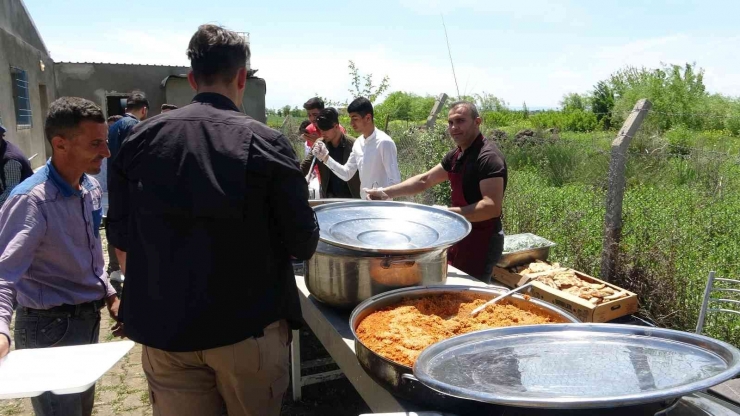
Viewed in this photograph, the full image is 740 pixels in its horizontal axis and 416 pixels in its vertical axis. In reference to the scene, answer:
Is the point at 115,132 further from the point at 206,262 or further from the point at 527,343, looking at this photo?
the point at 527,343

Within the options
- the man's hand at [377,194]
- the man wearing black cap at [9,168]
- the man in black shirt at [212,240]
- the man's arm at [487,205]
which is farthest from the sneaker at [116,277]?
the man in black shirt at [212,240]

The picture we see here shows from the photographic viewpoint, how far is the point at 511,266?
4602 mm

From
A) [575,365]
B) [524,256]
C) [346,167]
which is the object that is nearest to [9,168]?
[346,167]

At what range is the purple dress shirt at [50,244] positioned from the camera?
188 centimetres

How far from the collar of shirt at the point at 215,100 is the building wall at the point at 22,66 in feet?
24.5

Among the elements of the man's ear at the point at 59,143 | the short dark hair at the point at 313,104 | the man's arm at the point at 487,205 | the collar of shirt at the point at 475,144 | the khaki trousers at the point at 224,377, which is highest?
the short dark hair at the point at 313,104

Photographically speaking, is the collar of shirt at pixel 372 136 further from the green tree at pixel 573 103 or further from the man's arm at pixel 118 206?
the green tree at pixel 573 103

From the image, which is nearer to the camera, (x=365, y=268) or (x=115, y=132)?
(x=365, y=268)

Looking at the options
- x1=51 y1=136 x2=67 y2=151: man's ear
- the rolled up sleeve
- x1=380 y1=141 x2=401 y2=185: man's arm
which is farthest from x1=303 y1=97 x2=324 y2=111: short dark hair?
the rolled up sleeve

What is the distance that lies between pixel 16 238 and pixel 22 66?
9.95m

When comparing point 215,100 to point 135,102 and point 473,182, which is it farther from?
point 135,102

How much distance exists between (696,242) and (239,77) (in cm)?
416

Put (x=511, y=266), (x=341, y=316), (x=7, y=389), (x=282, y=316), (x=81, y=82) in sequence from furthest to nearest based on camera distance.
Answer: (x=81, y=82)
(x=511, y=266)
(x=341, y=316)
(x=282, y=316)
(x=7, y=389)

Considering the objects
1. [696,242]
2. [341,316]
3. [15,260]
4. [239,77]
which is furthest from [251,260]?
[696,242]
